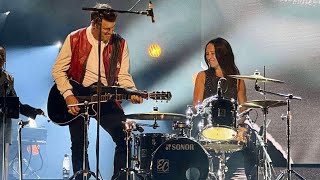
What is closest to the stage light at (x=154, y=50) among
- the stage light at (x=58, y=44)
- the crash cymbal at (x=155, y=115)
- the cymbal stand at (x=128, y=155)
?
the stage light at (x=58, y=44)

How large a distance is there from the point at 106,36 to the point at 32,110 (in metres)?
1.39

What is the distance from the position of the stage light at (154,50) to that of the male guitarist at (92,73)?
11.7 ft

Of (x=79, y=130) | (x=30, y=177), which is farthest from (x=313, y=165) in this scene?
(x=30, y=177)

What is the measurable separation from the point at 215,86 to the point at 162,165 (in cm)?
153

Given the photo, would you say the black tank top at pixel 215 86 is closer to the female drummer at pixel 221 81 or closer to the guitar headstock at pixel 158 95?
the female drummer at pixel 221 81

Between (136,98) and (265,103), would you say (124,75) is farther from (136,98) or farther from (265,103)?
(265,103)

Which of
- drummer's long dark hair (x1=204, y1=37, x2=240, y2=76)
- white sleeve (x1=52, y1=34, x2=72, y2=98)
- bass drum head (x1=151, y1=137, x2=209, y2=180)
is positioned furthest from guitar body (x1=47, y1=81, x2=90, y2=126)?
drummer's long dark hair (x1=204, y1=37, x2=240, y2=76)

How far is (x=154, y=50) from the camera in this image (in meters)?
9.80

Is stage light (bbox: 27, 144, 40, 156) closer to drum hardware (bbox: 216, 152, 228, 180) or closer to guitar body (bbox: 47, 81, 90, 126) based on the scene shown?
drum hardware (bbox: 216, 152, 228, 180)

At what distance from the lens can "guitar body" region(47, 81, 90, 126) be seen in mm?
5953

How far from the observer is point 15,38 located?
11.2m

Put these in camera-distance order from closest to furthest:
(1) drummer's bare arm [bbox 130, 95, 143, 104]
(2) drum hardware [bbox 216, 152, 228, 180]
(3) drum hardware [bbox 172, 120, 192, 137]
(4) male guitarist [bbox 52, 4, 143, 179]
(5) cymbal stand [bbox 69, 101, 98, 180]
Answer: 1. (5) cymbal stand [bbox 69, 101, 98, 180]
2. (1) drummer's bare arm [bbox 130, 95, 143, 104]
3. (4) male guitarist [bbox 52, 4, 143, 179]
4. (3) drum hardware [bbox 172, 120, 192, 137]
5. (2) drum hardware [bbox 216, 152, 228, 180]

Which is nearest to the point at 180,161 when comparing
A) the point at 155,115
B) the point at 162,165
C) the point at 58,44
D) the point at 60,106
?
the point at 162,165

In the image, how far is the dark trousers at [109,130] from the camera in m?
5.91
